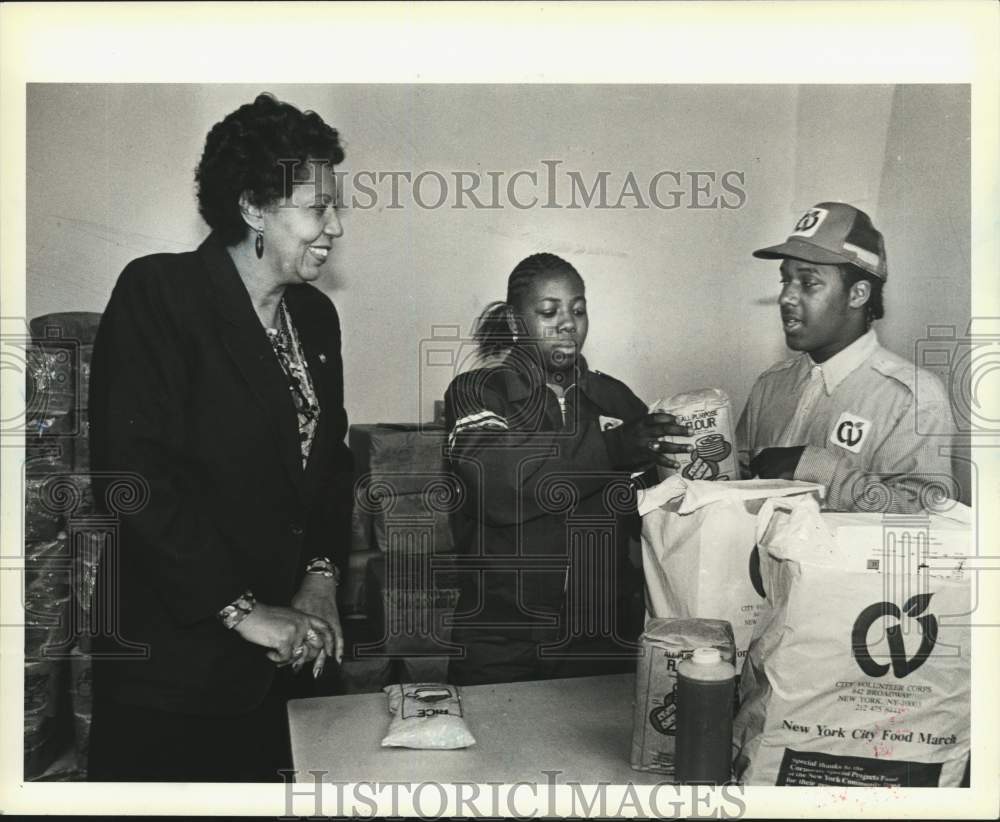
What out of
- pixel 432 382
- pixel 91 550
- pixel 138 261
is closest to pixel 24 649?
pixel 91 550

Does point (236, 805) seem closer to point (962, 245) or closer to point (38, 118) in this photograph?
point (38, 118)

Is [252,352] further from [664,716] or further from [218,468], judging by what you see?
[664,716]

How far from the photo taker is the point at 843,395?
212cm

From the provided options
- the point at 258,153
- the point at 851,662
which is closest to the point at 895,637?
the point at 851,662

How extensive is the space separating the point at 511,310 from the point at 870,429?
813 millimetres

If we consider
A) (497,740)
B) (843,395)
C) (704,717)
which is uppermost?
(843,395)

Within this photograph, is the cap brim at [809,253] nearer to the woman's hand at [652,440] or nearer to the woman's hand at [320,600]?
the woman's hand at [652,440]

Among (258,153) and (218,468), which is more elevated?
(258,153)

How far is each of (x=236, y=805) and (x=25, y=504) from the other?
73 centimetres

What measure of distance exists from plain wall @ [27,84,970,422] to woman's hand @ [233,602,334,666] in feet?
1.87

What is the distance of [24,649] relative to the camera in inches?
78.2

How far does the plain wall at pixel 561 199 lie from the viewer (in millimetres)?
2023

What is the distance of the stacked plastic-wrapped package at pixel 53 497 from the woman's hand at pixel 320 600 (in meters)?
0.44

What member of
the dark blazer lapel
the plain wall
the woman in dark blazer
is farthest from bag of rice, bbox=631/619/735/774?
the plain wall
